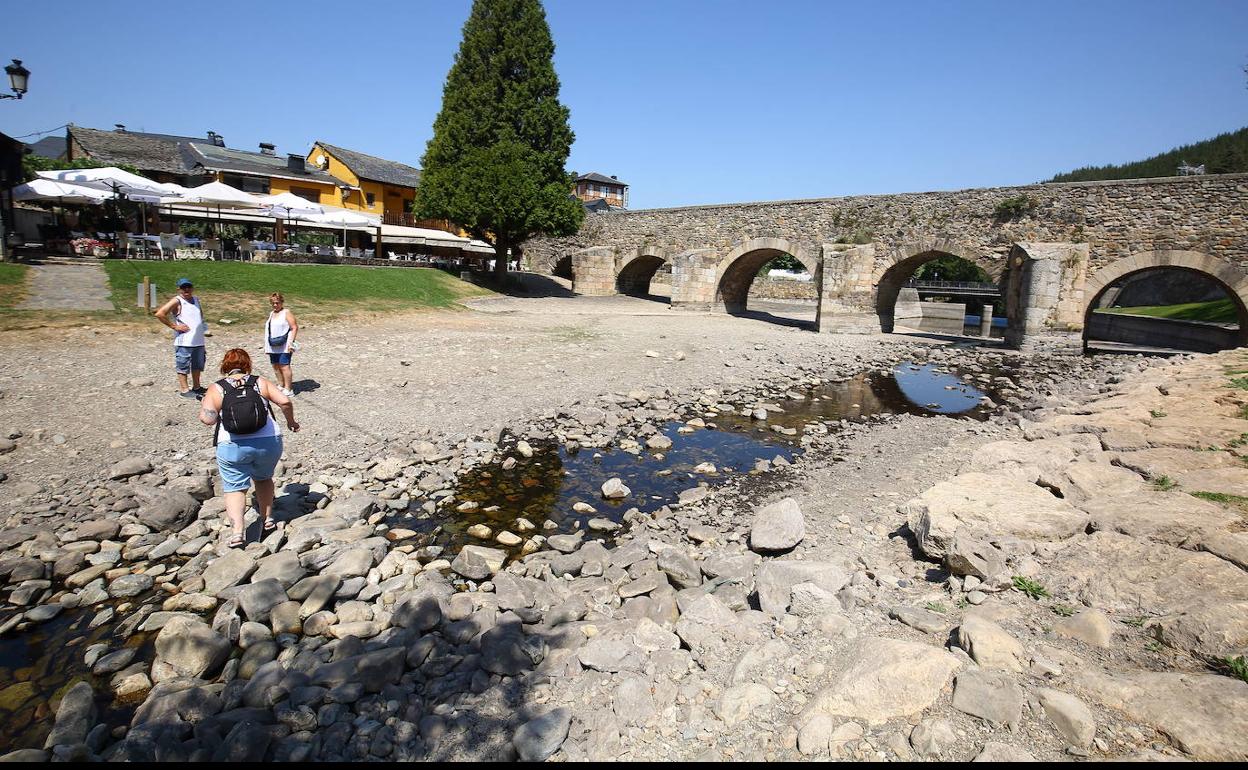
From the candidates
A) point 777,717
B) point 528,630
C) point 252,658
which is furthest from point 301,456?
point 777,717

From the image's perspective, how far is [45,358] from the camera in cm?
947

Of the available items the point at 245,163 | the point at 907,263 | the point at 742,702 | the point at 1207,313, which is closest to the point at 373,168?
the point at 245,163

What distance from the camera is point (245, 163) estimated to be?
3438 cm

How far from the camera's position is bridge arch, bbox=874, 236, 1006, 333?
70.9 feet

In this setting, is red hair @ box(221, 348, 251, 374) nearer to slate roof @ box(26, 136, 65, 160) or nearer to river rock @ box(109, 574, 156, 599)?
river rock @ box(109, 574, 156, 599)

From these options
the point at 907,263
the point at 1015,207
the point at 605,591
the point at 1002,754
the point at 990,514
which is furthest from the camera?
the point at 907,263

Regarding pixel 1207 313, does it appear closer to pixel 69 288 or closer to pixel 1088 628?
pixel 1088 628

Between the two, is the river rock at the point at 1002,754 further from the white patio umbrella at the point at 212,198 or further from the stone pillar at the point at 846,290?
the white patio umbrella at the point at 212,198

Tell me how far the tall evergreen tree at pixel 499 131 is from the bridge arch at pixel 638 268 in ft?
19.2

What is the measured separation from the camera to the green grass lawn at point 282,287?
47.9 feet

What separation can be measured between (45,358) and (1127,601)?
1371 cm

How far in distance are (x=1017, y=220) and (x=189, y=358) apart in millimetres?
24232

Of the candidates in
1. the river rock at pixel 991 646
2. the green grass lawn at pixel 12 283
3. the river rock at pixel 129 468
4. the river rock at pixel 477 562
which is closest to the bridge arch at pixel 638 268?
the green grass lawn at pixel 12 283

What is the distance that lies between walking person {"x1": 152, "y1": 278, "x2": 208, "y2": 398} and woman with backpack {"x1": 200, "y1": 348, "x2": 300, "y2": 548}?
405 cm
